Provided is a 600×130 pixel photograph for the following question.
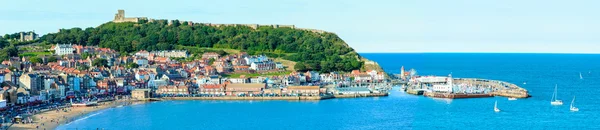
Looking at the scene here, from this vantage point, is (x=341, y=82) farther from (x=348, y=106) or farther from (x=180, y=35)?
(x=180, y=35)

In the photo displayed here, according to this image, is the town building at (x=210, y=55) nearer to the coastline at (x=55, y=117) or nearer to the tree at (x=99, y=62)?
the tree at (x=99, y=62)

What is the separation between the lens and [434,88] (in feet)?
178

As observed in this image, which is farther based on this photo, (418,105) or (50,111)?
(418,105)

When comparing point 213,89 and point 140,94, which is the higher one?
point 213,89

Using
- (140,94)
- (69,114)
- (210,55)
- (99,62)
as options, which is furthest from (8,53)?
(69,114)

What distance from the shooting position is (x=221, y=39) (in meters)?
83.0

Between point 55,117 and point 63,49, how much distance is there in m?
34.3

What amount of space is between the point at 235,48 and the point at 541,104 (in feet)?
137

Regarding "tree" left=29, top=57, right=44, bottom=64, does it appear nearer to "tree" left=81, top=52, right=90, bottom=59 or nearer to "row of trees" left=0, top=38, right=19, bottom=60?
"row of trees" left=0, top=38, right=19, bottom=60

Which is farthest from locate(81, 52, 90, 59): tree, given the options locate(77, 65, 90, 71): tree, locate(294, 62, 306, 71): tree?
locate(294, 62, 306, 71): tree

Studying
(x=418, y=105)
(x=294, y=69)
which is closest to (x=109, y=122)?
(x=418, y=105)

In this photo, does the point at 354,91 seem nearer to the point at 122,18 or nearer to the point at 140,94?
the point at 140,94

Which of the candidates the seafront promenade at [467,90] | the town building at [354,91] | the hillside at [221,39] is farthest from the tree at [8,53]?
the seafront promenade at [467,90]

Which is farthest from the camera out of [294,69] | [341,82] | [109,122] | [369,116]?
[294,69]
